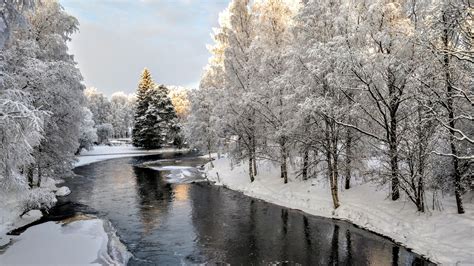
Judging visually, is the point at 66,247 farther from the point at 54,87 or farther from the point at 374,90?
the point at 374,90

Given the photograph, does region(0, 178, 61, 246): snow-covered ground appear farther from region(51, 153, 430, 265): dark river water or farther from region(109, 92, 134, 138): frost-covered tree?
region(109, 92, 134, 138): frost-covered tree

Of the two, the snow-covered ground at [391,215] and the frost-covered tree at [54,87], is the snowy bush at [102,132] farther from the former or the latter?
the snow-covered ground at [391,215]

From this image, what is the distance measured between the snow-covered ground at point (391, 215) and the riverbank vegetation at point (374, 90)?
1.73 ft

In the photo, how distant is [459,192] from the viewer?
46.0ft

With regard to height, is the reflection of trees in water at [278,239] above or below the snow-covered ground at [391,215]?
below

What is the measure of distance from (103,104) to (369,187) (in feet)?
345

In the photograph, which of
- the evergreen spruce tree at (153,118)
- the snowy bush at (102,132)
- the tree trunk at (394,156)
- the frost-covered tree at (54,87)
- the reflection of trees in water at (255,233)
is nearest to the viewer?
the reflection of trees in water at (255,233)

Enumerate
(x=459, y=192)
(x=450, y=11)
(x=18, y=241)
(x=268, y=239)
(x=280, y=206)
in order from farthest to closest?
(x=280, y=206) < (x=268, y=239) < (x=459, y=192) < (x=18, y=241) < (x=450, y=11)

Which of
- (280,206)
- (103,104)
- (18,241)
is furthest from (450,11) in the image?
(103,104)

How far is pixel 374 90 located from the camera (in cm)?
1708

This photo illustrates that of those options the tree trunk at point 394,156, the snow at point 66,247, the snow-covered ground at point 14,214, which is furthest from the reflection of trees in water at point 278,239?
the snow-covered ground at point 14,214

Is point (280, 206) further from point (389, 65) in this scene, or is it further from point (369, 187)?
point (389, 65)

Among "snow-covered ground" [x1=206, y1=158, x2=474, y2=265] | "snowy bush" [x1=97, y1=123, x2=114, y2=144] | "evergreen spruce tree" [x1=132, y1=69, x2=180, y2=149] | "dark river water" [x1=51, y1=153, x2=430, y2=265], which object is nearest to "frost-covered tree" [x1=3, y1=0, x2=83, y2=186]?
"dark river water" [x1=51, y1=153, x2=430, y2=265]

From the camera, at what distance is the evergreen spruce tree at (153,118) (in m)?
72.6
